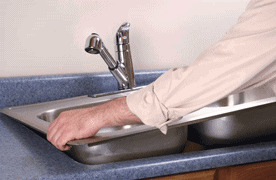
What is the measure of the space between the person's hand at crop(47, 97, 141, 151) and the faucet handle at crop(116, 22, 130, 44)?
47 cm

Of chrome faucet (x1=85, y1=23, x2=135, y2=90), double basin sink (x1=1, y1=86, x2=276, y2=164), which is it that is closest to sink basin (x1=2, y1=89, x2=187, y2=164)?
double basin sink (x1=1, y1=86, x2=276, y2=164)

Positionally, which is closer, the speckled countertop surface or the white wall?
the speckled countertop surface

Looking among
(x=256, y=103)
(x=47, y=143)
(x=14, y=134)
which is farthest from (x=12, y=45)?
(x=256, y=103)

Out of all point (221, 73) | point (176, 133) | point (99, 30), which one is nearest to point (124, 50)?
point (99, 30)

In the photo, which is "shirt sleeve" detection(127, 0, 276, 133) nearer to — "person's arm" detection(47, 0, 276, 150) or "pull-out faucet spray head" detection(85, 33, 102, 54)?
"person's arm" detection(47, 0, 276, 150)

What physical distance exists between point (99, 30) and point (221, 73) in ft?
2.49

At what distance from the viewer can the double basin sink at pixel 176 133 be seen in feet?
2.38

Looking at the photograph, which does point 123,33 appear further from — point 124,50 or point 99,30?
point 99,30

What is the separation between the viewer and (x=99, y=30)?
132 centimetres

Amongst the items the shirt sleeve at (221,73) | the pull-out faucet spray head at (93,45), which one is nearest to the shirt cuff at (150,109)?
the shirt sleeve at (221,73)

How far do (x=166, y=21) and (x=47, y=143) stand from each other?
822mm

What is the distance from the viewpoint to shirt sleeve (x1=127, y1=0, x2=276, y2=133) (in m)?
0.65

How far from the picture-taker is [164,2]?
142 centimetres

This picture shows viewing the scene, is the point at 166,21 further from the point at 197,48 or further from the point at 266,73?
the point at 266,73
